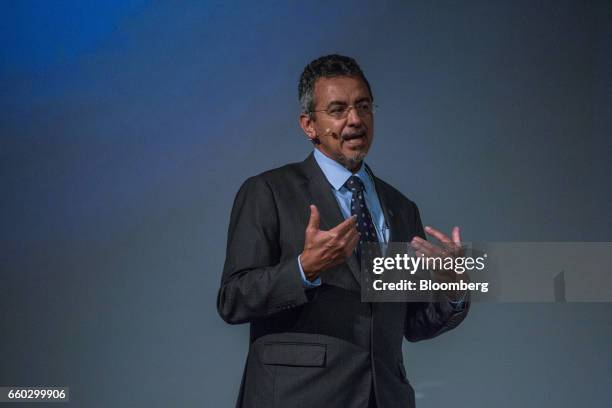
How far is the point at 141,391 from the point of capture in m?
2.71

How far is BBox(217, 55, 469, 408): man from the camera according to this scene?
5.44ft

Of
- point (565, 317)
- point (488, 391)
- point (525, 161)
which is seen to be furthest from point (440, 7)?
point (488, 391)

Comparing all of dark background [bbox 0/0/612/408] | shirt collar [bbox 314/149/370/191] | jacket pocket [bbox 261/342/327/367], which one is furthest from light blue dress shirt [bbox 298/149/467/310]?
dark background [bbox 0/0/612/408]

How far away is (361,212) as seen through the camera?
6.19ft

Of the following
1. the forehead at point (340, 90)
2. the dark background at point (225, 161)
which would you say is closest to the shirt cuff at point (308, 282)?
the forehead at point (340, 90)

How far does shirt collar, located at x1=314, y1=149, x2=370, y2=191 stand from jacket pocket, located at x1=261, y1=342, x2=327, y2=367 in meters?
0.40

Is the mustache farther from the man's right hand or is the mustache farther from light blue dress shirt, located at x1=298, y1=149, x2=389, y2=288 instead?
the man's right hand

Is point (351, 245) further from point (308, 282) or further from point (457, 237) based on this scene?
point (457, 237)

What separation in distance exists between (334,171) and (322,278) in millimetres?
294

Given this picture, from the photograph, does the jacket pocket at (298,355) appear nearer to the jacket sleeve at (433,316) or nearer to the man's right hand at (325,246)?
the man's right hand at (325,246)

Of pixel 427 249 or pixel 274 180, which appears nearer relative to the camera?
pixel 427 249

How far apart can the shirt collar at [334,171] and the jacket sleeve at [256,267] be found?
16 cm

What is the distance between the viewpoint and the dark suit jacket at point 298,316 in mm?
1688

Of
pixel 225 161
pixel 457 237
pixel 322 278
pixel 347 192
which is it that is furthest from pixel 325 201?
pixel 225 161
